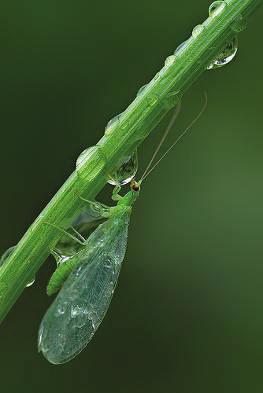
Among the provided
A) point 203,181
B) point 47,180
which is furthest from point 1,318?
point 203,181

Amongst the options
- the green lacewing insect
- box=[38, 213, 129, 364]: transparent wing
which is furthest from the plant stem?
box=[38, 213, 129, 364]: transparent wing

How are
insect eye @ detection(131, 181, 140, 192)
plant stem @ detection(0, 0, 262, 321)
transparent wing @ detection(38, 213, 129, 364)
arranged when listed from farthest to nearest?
insect eye @ detection(131, 181, 140, 192)
transparent wing @ detection(38, 213, 129, 364)
plant stem @ detection(0, 0, 262, 321)

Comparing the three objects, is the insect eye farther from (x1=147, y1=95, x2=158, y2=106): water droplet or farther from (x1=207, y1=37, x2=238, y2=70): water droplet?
(x1=147, y1=95, x2=158, y2=106): water droplet

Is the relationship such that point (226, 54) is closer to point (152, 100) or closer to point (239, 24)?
point (239, 24)

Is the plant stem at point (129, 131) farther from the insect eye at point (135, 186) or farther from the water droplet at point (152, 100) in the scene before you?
the insect eye at point (135, 186)

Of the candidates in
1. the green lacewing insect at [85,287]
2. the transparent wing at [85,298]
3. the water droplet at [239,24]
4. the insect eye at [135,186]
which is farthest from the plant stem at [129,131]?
the insect eye at [135,186]

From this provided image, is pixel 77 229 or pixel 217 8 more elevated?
pixel 217 8

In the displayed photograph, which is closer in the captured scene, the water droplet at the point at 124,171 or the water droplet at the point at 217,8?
the water droplet at the point at 217,8

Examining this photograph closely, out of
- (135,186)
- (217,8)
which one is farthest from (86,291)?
(217,8)
